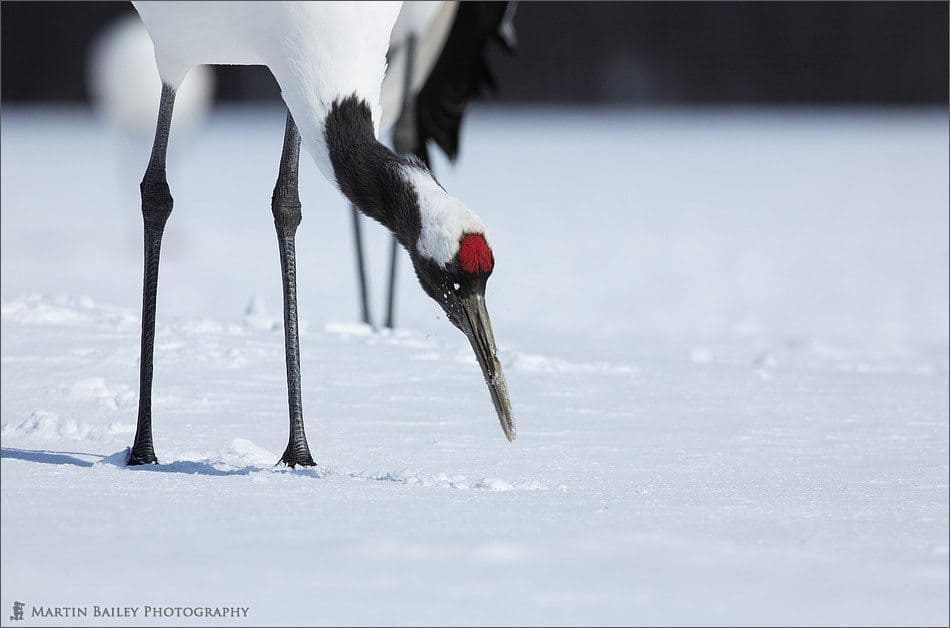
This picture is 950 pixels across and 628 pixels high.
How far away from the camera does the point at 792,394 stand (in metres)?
4.23

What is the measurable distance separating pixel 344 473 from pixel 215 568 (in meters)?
0.80

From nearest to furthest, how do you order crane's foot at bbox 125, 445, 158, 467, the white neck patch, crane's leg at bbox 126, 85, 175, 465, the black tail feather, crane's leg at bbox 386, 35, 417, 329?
the white neck patch, crane's foot at bbox 125, 445, 158, 467, crane's leg at bbox 126, 85, 175, 465, crane's leg at bbox 386, 35, 417, 329, the black tail feather

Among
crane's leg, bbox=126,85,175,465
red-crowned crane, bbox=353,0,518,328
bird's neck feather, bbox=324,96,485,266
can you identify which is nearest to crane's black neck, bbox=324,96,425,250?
bird's neck feather, bbox=324,96,485,266

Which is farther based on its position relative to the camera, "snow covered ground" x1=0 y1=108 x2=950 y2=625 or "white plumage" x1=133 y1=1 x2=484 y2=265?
"white plumage" x1=133 y1=1 x2=484 y2=265

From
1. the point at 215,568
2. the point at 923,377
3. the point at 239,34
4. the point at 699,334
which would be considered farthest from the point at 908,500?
the point at 699,334

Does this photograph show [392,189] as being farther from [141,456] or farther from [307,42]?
[141,456]

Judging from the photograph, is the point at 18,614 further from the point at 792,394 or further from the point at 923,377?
the point at 923,377

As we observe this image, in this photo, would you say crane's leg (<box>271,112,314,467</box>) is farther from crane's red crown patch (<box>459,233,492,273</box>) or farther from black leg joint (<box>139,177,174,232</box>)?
crane's red crown patch (<box>459,233,492,273</box>)

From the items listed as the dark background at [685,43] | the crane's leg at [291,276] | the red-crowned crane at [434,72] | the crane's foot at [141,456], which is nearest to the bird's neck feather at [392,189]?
the crane's leg at [291,276]

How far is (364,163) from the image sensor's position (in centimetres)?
286

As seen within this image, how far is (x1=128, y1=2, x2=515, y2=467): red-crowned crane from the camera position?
2.73 metres

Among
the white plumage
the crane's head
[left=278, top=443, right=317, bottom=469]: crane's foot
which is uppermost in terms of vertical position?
the white plumage

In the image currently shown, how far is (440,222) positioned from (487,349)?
11.8 inches

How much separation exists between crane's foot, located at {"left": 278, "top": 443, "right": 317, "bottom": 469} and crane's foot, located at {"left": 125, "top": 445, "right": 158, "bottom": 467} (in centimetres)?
26
